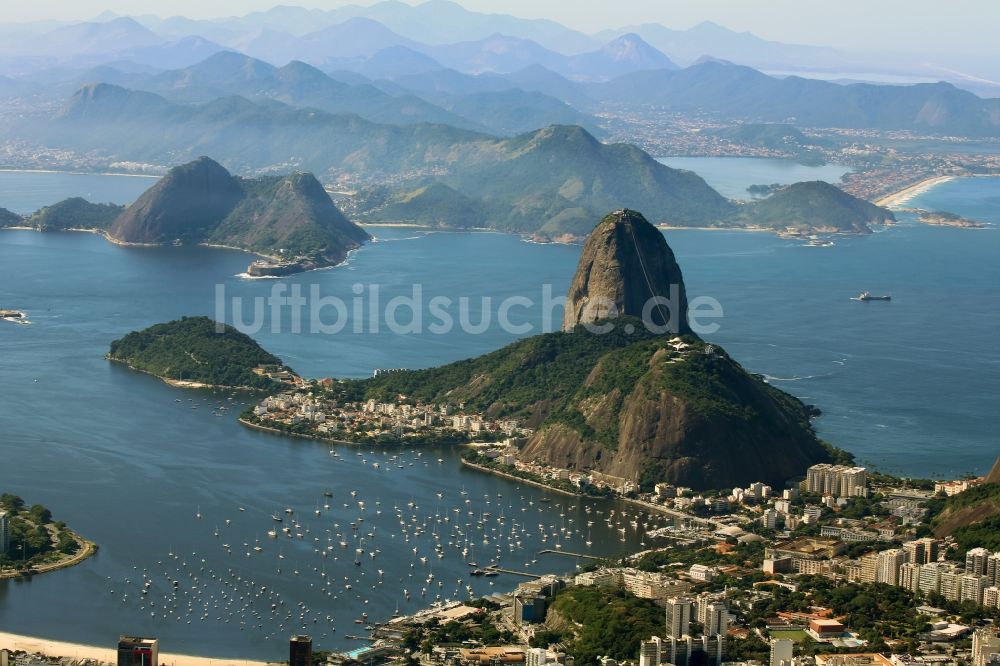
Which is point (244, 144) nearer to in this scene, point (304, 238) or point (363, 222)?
point (363, 222)

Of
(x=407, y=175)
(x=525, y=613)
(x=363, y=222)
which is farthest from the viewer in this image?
(x=407, y=175)

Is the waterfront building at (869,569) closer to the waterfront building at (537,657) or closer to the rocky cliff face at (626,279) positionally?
the waterfront building at (537,657)

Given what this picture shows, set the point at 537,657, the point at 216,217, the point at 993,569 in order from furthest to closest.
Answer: the point at 216,217 < the point at 993,569 < the point at 537,657

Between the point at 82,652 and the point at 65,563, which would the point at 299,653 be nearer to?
the point at 82,652

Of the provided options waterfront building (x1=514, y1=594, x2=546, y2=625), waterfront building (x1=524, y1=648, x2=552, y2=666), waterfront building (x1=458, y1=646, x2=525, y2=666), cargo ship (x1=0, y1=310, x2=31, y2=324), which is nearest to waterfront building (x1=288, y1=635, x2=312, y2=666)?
waterfront building (x1=458, y1=646, x2=525, y2=666)

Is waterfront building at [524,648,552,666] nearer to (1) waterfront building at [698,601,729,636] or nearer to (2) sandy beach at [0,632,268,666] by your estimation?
(1) waterfront building at [698,601,729,636]

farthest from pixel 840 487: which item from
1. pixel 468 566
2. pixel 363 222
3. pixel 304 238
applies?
pixel 363 222

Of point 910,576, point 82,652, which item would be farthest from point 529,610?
point 82,652
